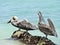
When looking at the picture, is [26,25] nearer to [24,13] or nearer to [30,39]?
[30,39]

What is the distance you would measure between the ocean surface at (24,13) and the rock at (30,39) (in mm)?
166

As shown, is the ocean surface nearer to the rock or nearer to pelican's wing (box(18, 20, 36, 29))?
the rock

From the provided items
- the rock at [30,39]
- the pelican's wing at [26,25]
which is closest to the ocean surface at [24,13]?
the rock at [30,39]

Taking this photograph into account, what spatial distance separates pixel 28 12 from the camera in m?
10.3

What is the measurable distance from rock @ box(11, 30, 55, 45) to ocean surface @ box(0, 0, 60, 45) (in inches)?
6.5

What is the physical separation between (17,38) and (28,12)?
3411 mm

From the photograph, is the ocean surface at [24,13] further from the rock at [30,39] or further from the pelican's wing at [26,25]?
the pelican's wing at [26,25]

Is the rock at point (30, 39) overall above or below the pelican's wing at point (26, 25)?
below

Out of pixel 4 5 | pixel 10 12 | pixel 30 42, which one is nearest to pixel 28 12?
pixel 10 12

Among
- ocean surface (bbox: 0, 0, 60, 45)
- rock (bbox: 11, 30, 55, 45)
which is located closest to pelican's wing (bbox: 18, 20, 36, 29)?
rock (bbox: 11, 30, 55, 45)

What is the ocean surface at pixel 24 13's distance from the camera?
24.0ft

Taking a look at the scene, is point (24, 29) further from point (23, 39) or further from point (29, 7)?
point (29, 7)

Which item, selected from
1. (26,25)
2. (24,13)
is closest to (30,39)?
(26,25)

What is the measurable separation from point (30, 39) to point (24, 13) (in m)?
3.71
